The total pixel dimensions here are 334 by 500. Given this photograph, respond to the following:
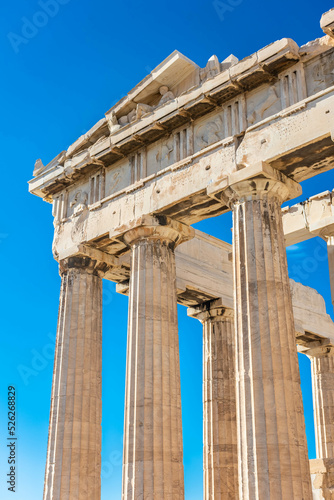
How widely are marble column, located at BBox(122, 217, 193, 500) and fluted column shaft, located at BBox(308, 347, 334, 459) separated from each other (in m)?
16.6

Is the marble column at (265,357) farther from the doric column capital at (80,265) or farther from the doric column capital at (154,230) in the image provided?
the doric column capital at (80,265)

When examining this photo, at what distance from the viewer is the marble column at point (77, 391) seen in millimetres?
29250

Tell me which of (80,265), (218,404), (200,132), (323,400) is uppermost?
(200,132)

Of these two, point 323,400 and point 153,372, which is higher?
point 323,400

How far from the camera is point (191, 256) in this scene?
126 feet

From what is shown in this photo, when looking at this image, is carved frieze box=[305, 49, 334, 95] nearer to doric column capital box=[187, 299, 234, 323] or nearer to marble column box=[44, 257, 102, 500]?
marble column box=[44, 257, 102, 500]

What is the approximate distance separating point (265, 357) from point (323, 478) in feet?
50.6

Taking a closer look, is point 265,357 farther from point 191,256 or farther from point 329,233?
point 191,256

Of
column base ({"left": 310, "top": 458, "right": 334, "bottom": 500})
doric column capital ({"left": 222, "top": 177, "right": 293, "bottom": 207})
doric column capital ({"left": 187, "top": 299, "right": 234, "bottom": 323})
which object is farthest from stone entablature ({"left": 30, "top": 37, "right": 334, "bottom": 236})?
column base ({"left": 310, "top": 458, "right": 334, "bottom": 500})

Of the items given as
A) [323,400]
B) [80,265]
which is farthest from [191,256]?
[323,400]

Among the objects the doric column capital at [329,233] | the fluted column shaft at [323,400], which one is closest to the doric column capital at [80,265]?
the doric column capital at [329,233]

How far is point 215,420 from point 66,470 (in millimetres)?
9724

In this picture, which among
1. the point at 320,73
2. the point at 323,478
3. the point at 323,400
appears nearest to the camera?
the point at 320,73

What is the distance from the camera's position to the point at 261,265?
971 inches
